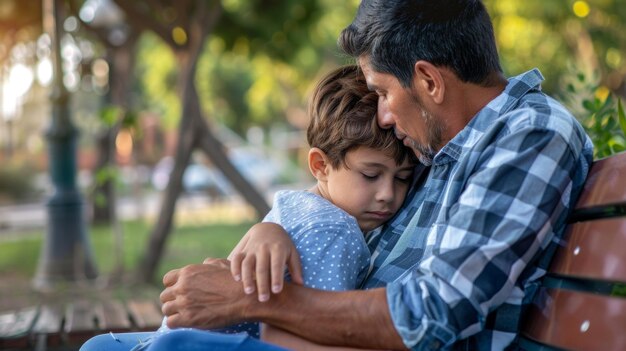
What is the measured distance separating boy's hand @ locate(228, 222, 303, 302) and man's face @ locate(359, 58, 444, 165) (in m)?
0.46

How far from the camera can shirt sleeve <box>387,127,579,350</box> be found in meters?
1.92

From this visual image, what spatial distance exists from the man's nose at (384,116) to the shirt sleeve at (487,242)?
0.51 m

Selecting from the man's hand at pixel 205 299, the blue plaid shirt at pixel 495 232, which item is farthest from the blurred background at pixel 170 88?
the man's hand at pixel 205 299

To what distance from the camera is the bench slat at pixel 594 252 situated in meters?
1.87

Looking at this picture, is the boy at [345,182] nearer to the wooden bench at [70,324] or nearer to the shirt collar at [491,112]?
the shirt collar at [491,112]

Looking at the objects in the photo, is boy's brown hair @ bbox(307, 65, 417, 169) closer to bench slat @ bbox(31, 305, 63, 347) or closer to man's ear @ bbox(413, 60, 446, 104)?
man's ear @ bbox(413, 60, 446, 104)

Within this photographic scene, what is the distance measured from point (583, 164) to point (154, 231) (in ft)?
23.6

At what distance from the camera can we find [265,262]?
210 cm

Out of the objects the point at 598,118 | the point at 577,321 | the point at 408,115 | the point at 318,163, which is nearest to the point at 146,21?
the point at 598,118

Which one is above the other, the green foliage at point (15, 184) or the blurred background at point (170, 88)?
the blurred background at point (170, 88)

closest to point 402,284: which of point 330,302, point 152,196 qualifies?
point 330,302

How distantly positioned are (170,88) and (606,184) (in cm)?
2683

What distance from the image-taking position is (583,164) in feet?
6.91

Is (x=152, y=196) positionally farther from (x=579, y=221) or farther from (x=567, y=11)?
(x=579, y=221)
